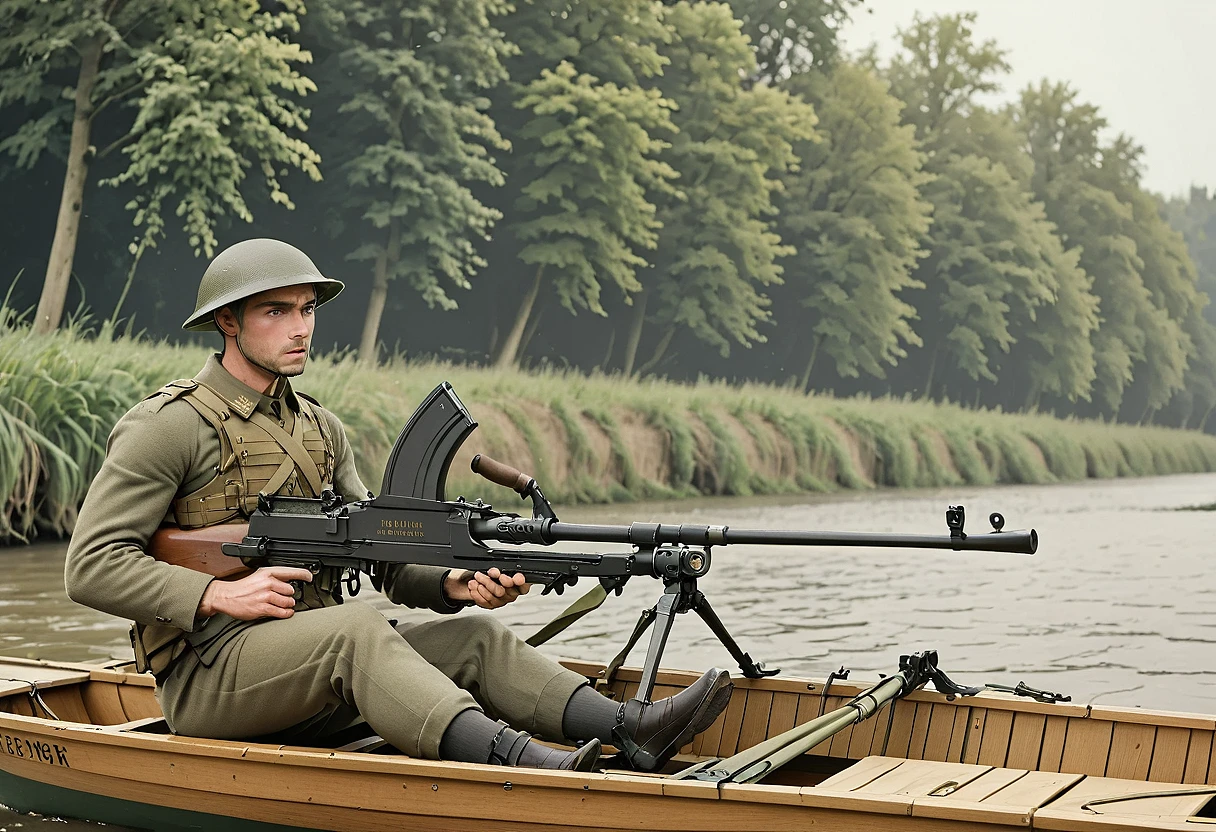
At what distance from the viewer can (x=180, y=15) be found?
1964cm

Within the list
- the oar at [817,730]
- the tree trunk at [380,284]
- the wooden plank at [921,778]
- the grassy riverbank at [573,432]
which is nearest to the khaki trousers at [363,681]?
the oar at [817,730]

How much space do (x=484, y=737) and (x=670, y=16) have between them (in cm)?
2918

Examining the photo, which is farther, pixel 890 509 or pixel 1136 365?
pixel 1136 365

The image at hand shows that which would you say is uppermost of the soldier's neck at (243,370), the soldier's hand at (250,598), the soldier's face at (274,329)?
the soldier's face at (274,329)

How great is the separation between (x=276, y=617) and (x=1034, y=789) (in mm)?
2151

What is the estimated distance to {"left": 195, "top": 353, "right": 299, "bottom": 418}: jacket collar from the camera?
4.54 metres

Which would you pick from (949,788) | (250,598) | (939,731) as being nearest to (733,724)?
(939,731)

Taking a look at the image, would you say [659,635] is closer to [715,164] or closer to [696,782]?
[696,782]

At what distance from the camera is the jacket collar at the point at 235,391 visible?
4543 mm

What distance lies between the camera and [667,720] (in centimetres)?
425

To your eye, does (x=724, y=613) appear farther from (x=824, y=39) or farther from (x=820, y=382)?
(x=820, y=382)

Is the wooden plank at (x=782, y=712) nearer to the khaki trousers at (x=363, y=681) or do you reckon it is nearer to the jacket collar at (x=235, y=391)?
the khaki trousers at (x=363, y=681)

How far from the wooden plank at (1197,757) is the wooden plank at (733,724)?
4.75 ft

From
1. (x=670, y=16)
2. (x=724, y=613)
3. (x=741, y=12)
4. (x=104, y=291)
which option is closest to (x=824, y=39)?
(x=741, y=12)
